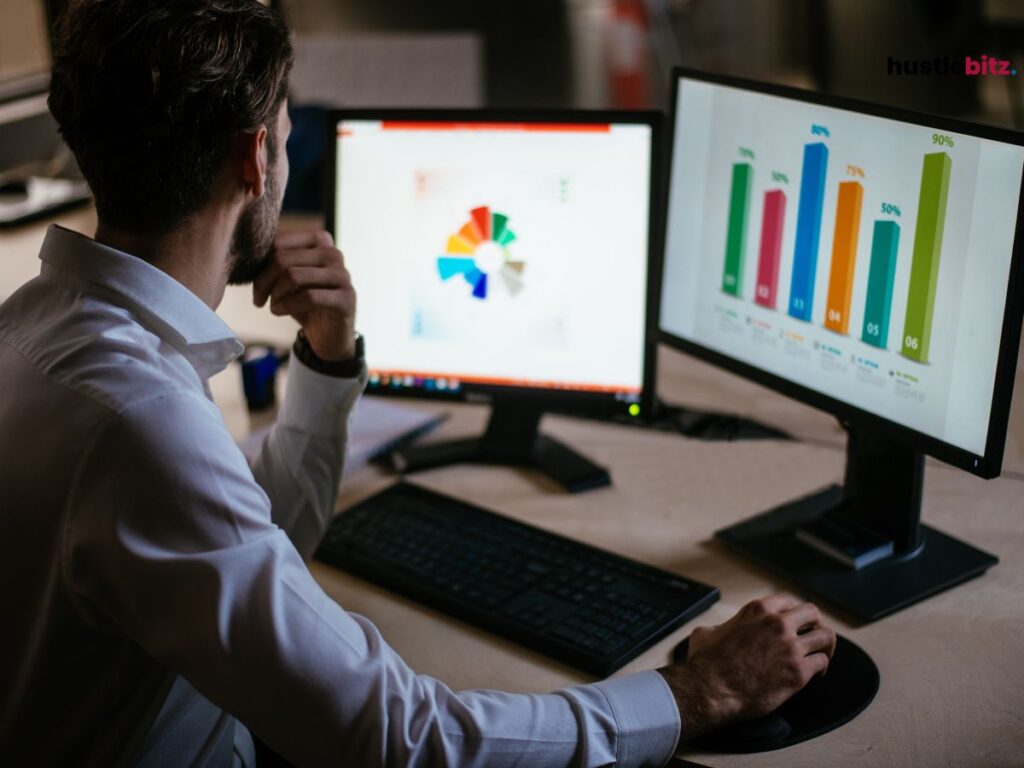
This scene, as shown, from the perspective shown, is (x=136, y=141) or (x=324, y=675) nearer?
(x=324, y=675)

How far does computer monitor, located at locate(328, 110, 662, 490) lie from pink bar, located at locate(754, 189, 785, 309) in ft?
0.55

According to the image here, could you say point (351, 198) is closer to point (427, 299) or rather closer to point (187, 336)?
point (427, 299)

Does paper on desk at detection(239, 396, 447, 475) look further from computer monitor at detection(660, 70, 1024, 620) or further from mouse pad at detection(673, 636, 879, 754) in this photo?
mouse pad at detection(673, 636, 879, 754)

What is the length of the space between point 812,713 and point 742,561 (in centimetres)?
A: 29

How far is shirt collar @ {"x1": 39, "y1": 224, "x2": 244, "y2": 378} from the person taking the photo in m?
0.98

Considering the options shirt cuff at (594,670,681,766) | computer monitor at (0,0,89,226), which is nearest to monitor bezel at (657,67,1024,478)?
shirt cuff at (594,670,681,766)

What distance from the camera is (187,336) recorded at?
1.02 meters

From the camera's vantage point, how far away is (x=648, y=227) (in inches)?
55.4

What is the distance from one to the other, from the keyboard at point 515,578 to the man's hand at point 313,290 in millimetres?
222

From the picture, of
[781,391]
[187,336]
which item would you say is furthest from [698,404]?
[187,336]

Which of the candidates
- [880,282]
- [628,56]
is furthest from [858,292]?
[628,56]

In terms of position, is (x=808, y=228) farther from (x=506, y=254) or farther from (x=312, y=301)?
(x=312, y=301)

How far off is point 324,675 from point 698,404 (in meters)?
0.97

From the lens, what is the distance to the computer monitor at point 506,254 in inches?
55.7
